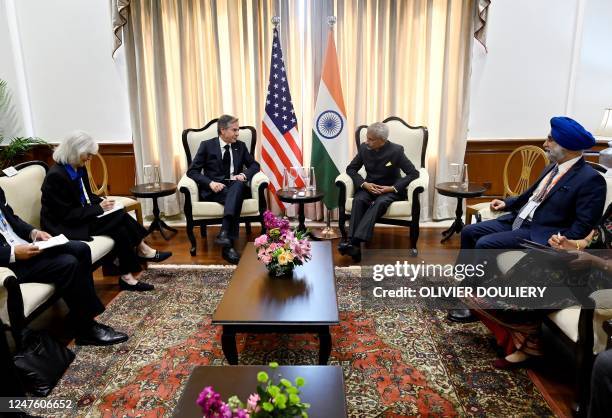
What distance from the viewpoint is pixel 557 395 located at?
200 centimetres

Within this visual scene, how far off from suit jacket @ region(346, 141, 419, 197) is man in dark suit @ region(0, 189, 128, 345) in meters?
2.26

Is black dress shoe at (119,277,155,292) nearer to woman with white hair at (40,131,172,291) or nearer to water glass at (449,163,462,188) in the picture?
woman with white hair at (40,131,172,291)

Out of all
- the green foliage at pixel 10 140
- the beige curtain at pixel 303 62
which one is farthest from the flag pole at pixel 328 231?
the green foliage at pixel 10 140

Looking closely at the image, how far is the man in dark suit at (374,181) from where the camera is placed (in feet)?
11.8

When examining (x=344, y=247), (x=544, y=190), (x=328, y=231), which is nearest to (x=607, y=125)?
(x=544, y=190)

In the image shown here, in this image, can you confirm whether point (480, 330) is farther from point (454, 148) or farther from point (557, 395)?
point (454, 148)

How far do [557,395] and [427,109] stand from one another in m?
3.17

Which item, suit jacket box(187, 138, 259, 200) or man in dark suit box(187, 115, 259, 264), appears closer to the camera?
man in dark suit box(187, 115, 259, 264)

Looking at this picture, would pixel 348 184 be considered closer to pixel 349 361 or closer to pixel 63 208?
pixel 349 361

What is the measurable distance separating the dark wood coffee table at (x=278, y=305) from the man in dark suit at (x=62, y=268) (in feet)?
2.63

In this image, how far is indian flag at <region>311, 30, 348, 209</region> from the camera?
4223 mm

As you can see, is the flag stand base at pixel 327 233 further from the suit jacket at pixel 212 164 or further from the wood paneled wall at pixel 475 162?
the wood paneled wall at pixel 475 162


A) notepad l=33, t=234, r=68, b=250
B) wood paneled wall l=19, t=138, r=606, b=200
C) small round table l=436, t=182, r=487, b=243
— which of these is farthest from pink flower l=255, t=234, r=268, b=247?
wood paneled wall l=19, t=138, r=606, b=200

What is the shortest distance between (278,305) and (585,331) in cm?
129
